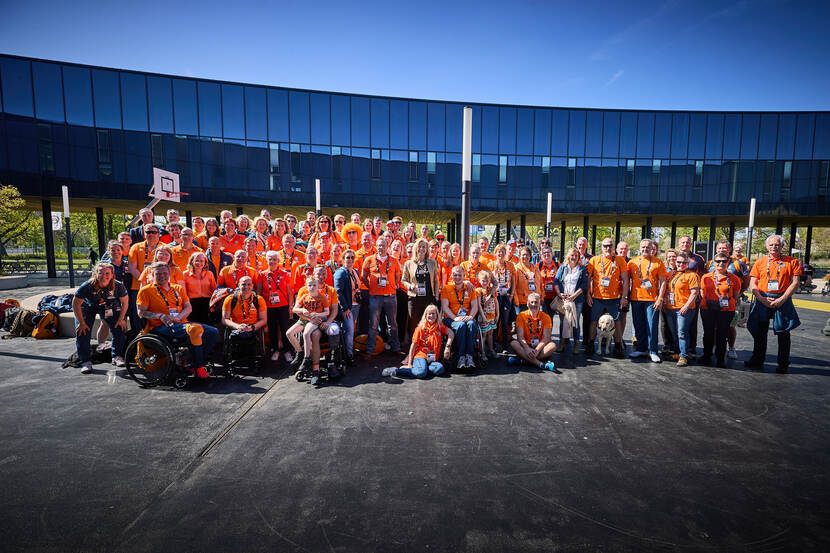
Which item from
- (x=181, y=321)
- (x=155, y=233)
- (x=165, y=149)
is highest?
(x=165, y=149)

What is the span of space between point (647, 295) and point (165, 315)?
741 centimetres

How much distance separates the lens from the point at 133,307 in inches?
242

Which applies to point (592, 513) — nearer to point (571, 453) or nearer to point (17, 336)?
point (571, 453)

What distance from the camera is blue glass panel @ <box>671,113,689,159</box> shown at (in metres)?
25.4

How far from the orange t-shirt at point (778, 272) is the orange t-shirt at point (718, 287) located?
12.7 inches

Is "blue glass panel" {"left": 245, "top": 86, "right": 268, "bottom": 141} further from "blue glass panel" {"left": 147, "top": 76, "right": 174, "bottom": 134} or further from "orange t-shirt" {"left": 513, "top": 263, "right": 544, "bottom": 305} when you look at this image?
"orange t-shirt" {"left": 513, "top": 263, "right": 544, "bottom": 305}

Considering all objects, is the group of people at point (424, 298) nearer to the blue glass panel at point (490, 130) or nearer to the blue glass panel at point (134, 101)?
the blue glass panel at point (134, 101)

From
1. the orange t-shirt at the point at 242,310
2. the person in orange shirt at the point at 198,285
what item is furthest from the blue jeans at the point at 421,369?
the person in orange shirt at the point at 198,285

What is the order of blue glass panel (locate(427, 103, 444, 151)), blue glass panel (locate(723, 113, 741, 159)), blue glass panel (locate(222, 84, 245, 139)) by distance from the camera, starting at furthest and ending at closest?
1. blue glass panel (locate(723, 113, 741, 159))
2. blue glass panel (locate(427, 103, 444, 151))
3. blue glass panel (locate(222, 84, 245, 139))

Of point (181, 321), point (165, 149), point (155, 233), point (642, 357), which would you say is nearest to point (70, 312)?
point (155, 233)

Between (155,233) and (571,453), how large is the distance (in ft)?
22.8

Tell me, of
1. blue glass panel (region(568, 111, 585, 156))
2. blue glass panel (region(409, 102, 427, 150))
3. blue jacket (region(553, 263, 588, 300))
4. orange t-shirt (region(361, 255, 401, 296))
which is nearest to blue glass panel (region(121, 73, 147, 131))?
blue glass panel (region(409, 102, 427, 150))

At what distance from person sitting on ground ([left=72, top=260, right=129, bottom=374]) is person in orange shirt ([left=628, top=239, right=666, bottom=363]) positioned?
821 centimetres

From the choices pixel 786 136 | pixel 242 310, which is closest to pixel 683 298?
pixel 242 310
